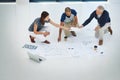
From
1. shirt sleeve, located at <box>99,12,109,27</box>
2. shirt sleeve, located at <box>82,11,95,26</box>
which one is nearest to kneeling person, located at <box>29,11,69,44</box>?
shirt sleeve, located at <box>82,11,95,26</box>

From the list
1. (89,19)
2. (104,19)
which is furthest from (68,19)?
(104,19)

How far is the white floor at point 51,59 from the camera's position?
1.85 m

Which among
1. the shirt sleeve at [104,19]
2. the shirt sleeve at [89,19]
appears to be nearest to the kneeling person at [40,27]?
the shirt sleeve at [89,19]

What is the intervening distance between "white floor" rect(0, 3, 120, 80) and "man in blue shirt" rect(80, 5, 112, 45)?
0.03 meters

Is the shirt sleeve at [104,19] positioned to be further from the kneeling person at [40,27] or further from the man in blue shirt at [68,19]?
the kneeling person at [40,27]

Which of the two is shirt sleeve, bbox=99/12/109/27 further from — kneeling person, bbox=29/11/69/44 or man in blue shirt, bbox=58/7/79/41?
kneeling person, bbox=29/11/69/44

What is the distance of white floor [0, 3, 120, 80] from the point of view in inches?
72.8

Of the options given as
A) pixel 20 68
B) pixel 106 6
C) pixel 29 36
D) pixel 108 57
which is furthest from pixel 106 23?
pixel 20 68

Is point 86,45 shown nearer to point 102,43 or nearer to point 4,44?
point 102,43

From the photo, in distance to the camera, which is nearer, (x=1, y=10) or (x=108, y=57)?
(x=1, y=10)

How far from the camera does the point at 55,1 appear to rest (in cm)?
188

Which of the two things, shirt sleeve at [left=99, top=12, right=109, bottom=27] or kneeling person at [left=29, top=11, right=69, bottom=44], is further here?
shirt sleeve at [left=99, top=12, right=109, bottom=27]

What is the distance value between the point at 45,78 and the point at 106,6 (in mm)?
684

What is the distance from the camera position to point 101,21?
1.98 metres
